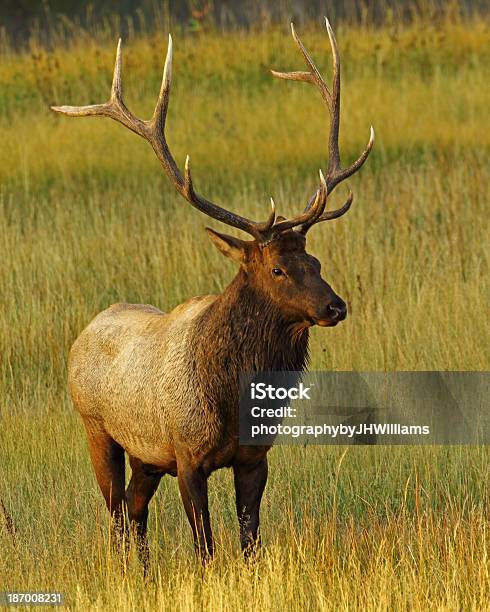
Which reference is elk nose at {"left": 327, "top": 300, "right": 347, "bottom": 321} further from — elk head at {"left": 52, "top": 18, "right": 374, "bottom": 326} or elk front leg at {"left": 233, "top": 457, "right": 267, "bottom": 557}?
elk front leg at {"left": 233, "top": 457, "right": 267, "bottom": 557}

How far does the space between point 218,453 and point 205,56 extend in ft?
34.0

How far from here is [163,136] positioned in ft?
19.3

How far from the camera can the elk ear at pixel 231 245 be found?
5.35 m

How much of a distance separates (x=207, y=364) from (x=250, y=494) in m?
0.50

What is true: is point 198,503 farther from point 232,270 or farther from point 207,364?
point 232,270

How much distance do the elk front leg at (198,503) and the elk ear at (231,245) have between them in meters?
0.77

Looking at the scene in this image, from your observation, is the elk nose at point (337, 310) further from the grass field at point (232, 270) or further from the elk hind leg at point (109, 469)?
the elk hind leg at point (109, 469)

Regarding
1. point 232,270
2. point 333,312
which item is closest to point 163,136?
point 333,312

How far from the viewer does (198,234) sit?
10.4m

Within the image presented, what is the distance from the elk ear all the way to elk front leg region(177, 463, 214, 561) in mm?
775

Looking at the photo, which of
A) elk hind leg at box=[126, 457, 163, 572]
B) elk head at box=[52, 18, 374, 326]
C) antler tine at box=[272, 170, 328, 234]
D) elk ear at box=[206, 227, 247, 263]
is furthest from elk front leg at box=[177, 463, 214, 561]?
antler tine at box=[272, 170, 328, 234]

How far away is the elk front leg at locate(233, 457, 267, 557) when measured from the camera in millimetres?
5402

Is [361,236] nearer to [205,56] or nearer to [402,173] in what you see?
[402,173]

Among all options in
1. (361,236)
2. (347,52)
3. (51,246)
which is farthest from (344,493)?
(347,52)
